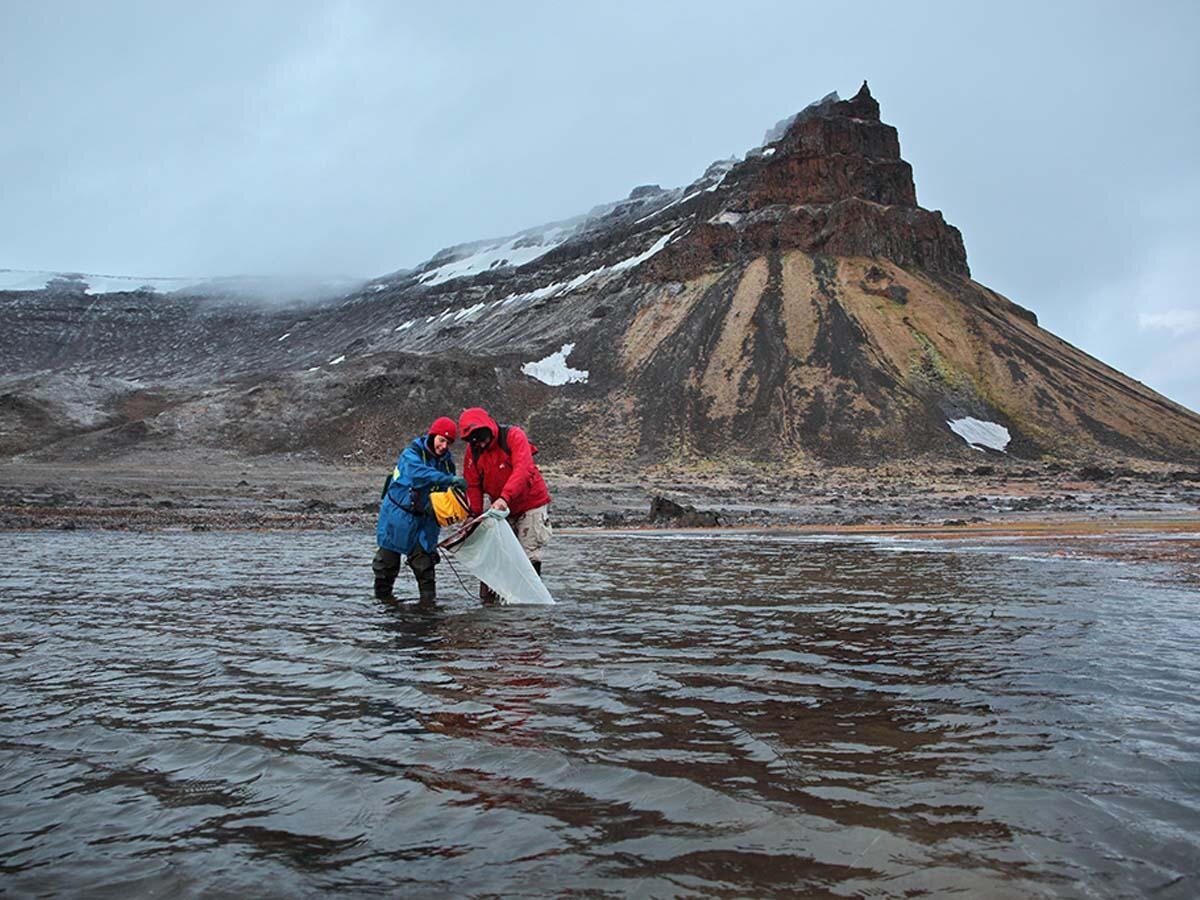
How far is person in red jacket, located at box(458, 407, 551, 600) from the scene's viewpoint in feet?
31.1

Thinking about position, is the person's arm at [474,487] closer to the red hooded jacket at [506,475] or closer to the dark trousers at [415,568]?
the red hooded jacket at [506,475]

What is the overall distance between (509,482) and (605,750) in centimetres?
547

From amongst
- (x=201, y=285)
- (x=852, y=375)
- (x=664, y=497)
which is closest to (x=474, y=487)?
(x=664, y=497)

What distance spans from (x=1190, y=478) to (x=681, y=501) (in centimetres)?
3326

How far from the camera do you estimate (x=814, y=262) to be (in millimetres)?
78688

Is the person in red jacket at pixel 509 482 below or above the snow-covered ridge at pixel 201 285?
below

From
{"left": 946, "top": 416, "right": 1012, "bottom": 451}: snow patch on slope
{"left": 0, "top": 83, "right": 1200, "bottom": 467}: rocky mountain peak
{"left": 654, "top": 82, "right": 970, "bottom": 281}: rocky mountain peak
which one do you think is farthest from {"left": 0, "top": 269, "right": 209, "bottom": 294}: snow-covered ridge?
{"left": 946, "top": 416, "right": 1012, "bottom": 451}: snow patch on slope

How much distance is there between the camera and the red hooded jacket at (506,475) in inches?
375

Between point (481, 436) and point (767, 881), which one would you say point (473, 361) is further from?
point (767, 881)

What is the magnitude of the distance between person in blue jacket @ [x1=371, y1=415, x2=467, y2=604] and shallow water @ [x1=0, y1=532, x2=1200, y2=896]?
924 millimetres

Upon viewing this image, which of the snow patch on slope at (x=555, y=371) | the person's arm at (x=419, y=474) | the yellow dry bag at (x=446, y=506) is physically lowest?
the yellow dry bag at (x=446, y=506)

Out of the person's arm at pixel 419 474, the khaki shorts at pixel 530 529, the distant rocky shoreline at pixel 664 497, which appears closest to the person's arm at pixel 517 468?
the khaki shorts at pixel 530 529

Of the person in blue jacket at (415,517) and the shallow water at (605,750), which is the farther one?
the person in blue jacket at (415,517)

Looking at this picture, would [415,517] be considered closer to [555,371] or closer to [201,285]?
[555,371]
